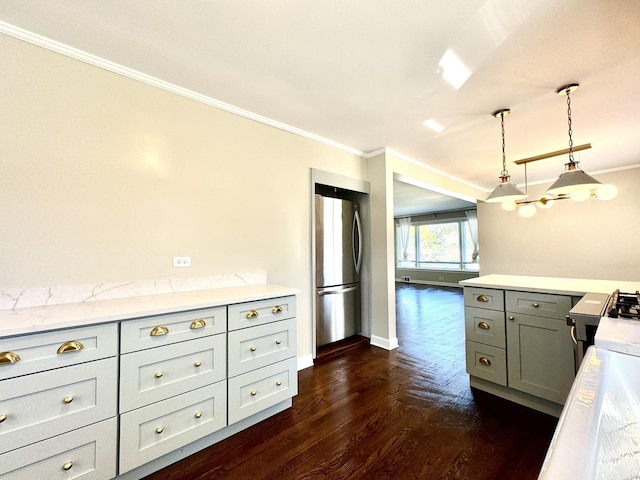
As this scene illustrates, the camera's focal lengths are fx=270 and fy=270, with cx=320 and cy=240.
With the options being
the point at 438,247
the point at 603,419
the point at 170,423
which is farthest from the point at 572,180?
the point at 438,247

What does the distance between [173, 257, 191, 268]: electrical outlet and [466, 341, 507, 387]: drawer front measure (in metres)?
2.53

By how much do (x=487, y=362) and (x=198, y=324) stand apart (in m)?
2.34

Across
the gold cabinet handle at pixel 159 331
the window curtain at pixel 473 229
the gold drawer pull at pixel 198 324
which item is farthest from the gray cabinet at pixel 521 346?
the window curtain at pixel 473 229

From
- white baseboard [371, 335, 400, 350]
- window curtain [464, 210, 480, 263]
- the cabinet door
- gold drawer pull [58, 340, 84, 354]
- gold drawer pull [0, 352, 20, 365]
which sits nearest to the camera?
gold drawer pull [0, 352, 20, 365]

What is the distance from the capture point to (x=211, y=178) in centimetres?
232

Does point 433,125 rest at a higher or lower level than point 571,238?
higher

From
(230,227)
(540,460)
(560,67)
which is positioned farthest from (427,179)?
(540,460)

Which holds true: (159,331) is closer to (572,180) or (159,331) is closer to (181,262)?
(181,262)

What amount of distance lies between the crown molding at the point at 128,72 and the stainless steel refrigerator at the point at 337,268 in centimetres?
102

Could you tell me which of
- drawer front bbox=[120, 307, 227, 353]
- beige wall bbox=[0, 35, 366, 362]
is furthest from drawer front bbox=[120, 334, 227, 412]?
beige wall bbox=[0, 35, 366, 362]

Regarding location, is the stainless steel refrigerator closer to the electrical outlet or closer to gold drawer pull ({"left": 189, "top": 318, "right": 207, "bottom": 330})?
the electrical outlet

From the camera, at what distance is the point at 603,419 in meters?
0.64

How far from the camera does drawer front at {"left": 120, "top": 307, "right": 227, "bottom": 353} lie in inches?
56.4

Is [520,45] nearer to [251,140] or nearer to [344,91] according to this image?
[344,91]
